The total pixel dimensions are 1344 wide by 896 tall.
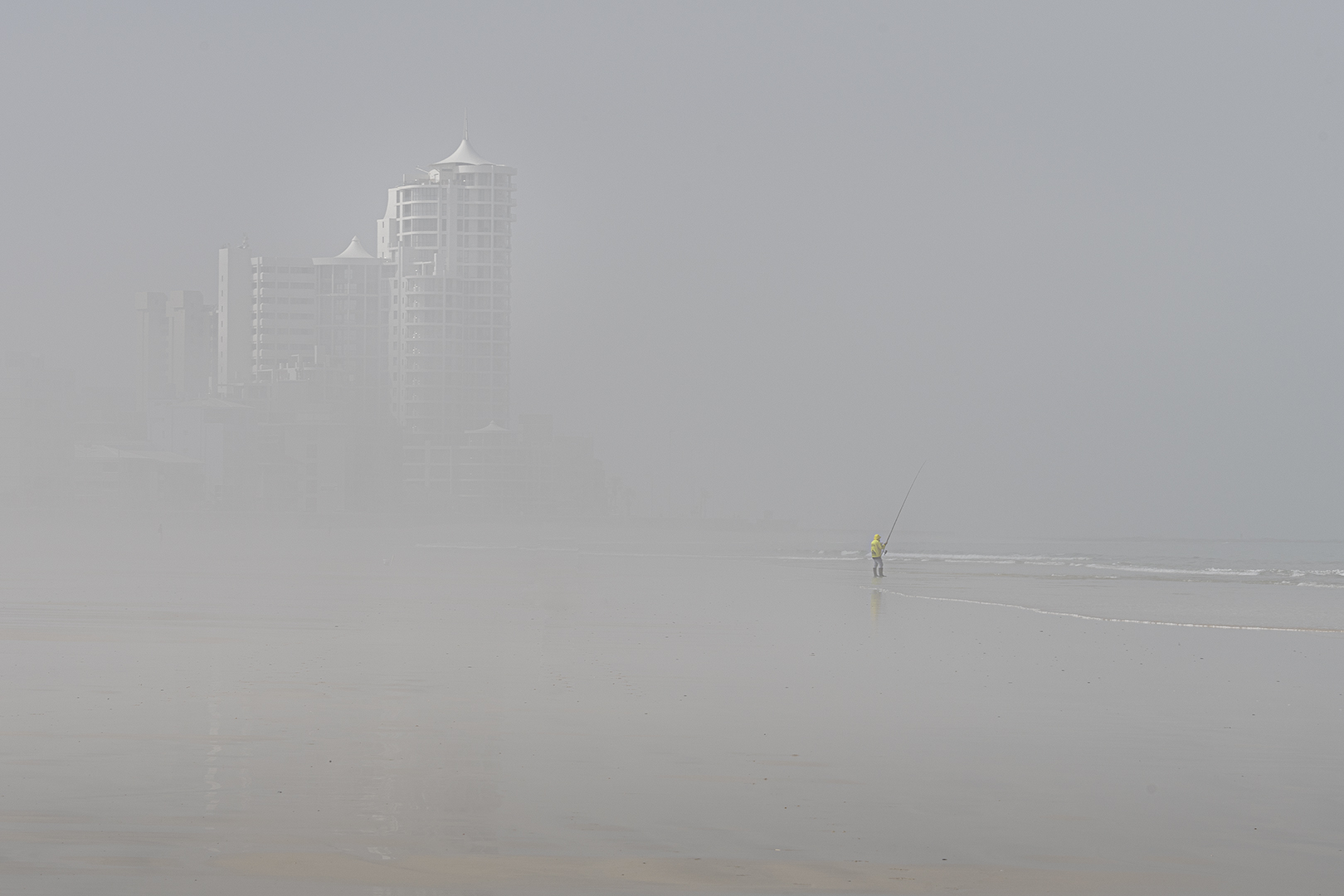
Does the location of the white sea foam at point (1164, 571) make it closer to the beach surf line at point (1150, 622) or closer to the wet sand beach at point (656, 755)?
the beach surf line at point (1150, 622)

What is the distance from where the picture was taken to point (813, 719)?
12531 millimetres

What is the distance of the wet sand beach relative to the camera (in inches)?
287

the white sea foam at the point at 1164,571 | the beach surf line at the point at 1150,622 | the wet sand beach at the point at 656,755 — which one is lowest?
the white sea foam at the point at 1164,571

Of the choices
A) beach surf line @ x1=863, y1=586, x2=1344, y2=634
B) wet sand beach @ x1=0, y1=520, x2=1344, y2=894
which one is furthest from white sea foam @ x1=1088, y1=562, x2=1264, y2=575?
wet sand beach @ x1=0, y1=520, x2=1344, y2=894

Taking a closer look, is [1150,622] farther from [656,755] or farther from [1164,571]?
[1164,571]

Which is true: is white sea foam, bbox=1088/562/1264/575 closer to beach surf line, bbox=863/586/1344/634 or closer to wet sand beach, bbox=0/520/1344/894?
beach surf line, bbox=863/586/1344/634

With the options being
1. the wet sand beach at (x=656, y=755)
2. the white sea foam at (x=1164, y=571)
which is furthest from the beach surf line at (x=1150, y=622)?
the white sea foam at (x=1164, y=571)

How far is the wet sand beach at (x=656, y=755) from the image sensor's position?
7301mm

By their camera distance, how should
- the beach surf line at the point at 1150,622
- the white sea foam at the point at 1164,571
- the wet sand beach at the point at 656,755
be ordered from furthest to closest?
the white sea foam at the point at 1164,571
the beach surf line at the point at 1150,622
the wet sand beach at the point at 656,755

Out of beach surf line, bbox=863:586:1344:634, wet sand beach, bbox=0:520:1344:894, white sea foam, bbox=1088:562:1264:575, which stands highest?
wet sand beach, bbox=0:520:1344:894

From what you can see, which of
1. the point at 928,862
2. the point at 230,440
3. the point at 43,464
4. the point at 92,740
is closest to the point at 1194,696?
the point at 928,862

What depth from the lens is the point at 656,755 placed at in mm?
10523

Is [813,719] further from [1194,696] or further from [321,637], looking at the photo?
[321,637]

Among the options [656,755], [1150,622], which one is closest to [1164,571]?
[1150,622]
